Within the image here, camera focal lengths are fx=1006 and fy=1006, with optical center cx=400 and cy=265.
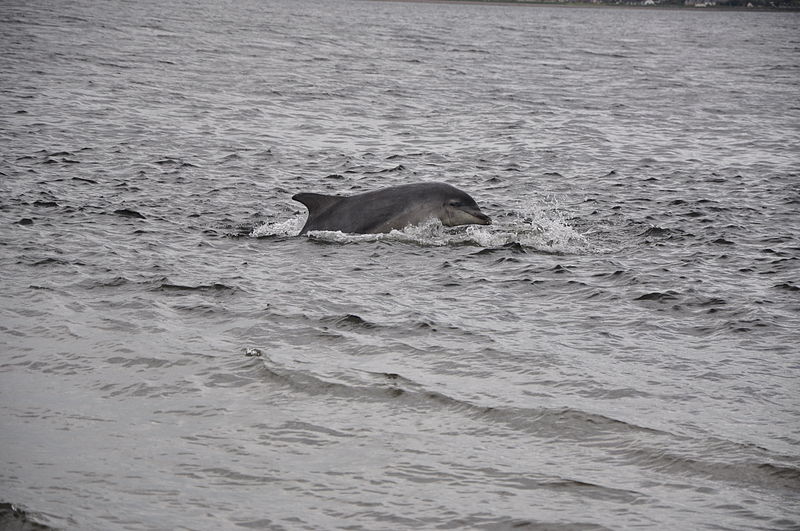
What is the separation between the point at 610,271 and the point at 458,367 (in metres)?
4.16

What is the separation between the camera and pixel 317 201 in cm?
1423

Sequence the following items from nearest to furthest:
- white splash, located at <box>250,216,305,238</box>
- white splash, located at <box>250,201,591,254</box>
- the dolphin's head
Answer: white splash, located at <box>250,201,591,254</box>
the dolphin's head
white splash, located at <box>250,216,305,238</box>

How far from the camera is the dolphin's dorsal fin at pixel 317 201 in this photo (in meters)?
14.1

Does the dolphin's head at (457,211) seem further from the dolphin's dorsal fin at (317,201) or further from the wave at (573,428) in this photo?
the wave at (573,428)

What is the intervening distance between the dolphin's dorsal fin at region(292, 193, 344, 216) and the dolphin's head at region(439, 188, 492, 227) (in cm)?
152

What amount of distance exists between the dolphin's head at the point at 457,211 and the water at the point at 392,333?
20 centimetres

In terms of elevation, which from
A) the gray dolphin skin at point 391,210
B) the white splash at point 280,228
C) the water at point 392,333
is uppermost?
the gray dolphin skin at point 391,210

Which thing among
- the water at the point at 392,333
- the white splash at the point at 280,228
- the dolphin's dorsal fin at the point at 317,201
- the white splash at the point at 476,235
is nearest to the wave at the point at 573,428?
the water at the point at 392,333

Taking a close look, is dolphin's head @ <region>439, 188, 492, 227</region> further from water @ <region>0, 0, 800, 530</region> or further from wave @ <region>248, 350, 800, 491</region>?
wave @ <region>248, 350, 800, 491</region>

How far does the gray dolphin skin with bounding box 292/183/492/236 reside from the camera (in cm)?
1420

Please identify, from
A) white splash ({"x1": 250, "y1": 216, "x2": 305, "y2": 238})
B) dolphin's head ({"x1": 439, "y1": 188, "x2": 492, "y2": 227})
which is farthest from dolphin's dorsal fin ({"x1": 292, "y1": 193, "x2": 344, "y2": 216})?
dolphin's head ({"x1": 439, "y1": 188, "x2": 492, "y2": 227})

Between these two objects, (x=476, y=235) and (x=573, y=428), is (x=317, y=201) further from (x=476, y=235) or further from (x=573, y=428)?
(x=573, y=428)

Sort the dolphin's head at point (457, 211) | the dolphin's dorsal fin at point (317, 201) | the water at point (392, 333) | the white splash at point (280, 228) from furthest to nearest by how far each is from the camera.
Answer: the white splash at point (280, 228), the dolphin's head at point (457, 211), the dolphin's dorsal fin at point (317, 201), the water at point (392, 333)

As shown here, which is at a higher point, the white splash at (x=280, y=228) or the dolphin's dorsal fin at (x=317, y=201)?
the dolphin's dorsal fin at (x=317, y=201)
